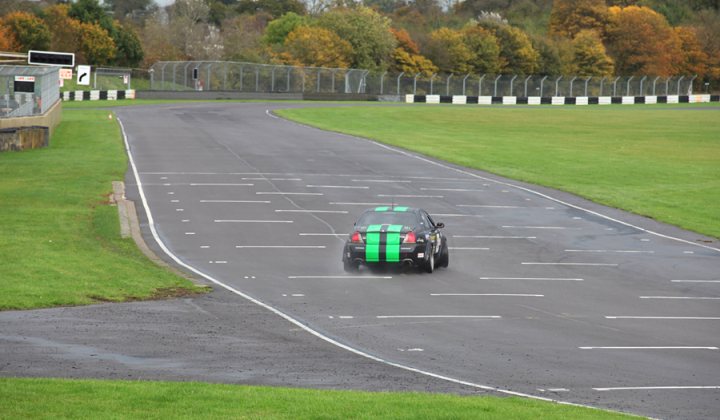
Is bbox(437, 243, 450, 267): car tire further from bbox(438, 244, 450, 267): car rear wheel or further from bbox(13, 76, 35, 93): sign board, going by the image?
bbox(13, 76, 35, 93): sign board

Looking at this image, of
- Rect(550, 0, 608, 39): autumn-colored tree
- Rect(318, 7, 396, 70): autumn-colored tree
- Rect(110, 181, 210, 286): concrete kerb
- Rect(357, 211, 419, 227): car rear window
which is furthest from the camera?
Rect(550, 0, 608, 39): autumn-colored tree

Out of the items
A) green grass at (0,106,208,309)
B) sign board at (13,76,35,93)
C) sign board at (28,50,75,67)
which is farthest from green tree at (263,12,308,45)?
green grass at (0,106,208,309)

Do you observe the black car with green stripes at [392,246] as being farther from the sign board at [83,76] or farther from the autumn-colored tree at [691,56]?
the autumn-colored tree at [691,56]

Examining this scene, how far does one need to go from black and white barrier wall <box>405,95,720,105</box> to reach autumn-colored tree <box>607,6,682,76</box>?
685 inches

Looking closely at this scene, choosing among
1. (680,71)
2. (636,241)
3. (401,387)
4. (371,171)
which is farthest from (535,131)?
(680,71)

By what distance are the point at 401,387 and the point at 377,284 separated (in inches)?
373

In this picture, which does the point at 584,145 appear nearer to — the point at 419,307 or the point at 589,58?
the point at 419,307

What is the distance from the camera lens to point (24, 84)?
2044 inches

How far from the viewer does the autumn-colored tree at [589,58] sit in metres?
138

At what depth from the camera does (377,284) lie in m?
23.7

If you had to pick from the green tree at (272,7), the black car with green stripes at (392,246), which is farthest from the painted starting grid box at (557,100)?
the black car with green stripes at (392,246)

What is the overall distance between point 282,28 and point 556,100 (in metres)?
35.2

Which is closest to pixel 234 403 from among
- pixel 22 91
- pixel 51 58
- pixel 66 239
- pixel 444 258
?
pixel 444 258

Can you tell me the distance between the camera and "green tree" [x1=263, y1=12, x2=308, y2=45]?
130m
